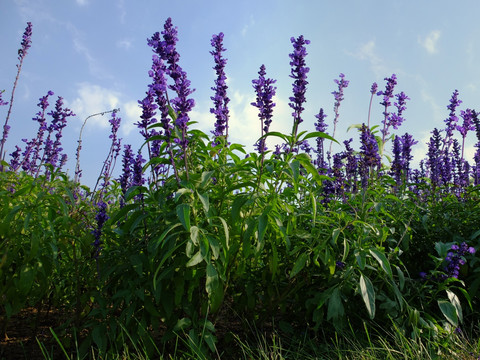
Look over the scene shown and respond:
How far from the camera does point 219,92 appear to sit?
312 cm

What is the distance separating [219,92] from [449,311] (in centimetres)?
219

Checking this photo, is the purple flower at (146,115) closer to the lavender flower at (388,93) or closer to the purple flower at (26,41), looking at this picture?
the lavender flower at (388,93)

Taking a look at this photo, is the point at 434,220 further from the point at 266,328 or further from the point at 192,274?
the point at 192,274

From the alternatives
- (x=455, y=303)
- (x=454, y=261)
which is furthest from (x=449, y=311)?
(x=454, y=261)

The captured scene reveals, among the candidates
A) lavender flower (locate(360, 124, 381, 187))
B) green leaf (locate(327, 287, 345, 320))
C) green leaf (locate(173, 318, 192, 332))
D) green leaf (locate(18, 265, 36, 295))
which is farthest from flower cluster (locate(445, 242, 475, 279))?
green leaf (locate(18, 265, 36, 295))

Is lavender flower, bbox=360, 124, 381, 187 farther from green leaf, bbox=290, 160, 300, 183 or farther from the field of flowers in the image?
green leaf, bbox=290, 160, 300, 183

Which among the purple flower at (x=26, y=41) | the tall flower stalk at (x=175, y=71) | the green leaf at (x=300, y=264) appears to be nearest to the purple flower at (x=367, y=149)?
the green leaf at (x=300, y=264)

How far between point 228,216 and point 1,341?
1.87 m

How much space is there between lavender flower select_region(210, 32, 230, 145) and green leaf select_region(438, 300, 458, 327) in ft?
6.06

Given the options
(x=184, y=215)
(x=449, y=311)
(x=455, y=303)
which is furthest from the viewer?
(x=455, y=303)

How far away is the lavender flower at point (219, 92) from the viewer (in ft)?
9.90

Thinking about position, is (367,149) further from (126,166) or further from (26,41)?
(26,41)

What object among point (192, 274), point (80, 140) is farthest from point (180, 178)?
point (80, 140)

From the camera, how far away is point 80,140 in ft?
18.6
